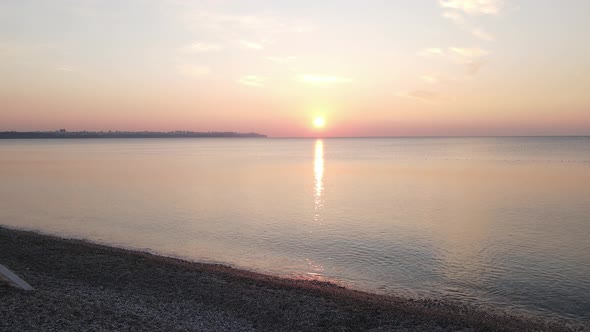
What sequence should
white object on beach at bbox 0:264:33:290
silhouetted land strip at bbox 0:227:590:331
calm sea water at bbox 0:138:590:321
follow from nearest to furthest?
1. silhouetted land strip at bbox 0:227:590:331
2. white object on beach at bbox 0:264:33:290
3. calm sea water at bbox 0:138:590:321

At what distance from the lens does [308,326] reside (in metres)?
11.5

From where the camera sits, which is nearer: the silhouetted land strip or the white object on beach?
the silhouetted land strip

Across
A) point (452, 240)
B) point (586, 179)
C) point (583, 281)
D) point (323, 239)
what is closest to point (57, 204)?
point (323, 239)

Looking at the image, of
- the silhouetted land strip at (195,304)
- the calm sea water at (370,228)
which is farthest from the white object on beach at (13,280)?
the calm sea water at (370,228)

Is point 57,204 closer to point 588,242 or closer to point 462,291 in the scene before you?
point 462,291

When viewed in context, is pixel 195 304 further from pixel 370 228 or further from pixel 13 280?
pixel 370 228

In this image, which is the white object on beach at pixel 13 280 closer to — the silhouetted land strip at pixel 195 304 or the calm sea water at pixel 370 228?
the silhouetted land strip at pixel 195 304

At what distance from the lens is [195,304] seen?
42.0ft

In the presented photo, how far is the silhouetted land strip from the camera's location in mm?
10695

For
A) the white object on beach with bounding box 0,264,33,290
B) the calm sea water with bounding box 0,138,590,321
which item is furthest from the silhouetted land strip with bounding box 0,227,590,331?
the calm sea water with bounding box 0,138,590,321

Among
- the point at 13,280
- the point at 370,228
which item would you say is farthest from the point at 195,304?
the point at 370,228

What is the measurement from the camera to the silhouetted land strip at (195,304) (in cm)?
1070

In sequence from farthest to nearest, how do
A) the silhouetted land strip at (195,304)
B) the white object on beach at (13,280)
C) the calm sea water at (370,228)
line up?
the calm sea water at (370,228)
the white object on beach at (13,280)
the silhouetted land strip at (195,304)

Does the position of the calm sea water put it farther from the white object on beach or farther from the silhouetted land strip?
the white object on beach
